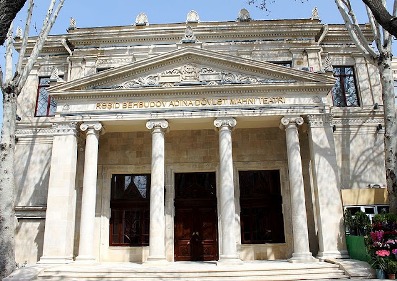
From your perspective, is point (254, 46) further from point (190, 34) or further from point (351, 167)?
point (351, 167)

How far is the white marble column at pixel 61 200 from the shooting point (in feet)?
50.4

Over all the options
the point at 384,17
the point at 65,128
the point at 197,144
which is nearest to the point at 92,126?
the point at 65,128

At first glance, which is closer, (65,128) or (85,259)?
(85,259)

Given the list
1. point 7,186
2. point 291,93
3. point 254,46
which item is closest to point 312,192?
point 291,93

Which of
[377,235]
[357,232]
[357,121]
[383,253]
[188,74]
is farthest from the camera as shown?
[357,121]

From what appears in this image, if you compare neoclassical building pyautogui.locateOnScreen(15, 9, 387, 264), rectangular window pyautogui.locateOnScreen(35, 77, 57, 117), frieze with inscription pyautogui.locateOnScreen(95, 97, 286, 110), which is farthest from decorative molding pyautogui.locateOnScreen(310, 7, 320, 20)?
rectangular window pyautogui.locateOnScreen(35, 77, 57, 117)

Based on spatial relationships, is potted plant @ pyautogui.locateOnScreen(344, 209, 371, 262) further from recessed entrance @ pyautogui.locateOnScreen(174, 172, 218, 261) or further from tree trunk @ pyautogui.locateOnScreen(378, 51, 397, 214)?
recessed entrance @ pyautogui.locateOnScreen(174, 172, 218, 261)

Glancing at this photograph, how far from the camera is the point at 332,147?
53.2 feet

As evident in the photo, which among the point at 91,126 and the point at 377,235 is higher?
the point at 91,126

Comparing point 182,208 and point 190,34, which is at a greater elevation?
point 190,34

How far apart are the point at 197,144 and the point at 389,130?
9016 millimetres

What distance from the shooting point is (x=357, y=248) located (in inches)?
567

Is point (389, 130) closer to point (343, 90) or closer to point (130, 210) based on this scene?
point (343, 90)

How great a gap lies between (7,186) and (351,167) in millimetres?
16063
